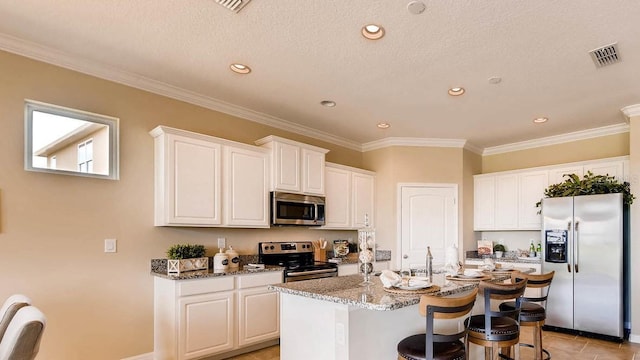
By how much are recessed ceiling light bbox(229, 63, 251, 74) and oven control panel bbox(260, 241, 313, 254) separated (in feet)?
6.73

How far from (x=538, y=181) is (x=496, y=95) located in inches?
84.9

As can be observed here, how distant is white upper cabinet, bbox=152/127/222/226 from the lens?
11.4 feet

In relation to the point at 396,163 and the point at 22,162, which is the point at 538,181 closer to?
the point at 396,163

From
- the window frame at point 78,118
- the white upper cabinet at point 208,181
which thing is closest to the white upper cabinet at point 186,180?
the white upper cabinet at point 208,181

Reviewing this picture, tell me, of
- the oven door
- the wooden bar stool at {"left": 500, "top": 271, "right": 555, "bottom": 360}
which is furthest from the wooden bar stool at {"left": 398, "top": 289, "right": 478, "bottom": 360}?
the oven door

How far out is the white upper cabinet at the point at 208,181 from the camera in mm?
3482

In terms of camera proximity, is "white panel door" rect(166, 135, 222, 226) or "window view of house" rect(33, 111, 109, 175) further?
"white panel door" rect(166, 135, 222, 226)

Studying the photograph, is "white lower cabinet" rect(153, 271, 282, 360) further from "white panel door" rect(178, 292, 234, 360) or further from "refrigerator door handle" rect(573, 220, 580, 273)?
"refrigerator door handle" rect(573, 220, 580, 273)

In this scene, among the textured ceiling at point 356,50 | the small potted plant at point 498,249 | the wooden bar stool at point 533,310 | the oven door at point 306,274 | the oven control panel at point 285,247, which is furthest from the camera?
the small potted plant at point 498,249

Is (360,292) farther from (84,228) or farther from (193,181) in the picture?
(84,228)

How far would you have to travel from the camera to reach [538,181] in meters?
5.35

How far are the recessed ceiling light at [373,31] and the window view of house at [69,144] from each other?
2400 mm

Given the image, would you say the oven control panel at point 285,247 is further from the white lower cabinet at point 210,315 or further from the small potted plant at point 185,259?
the small potted plant at point 185,259

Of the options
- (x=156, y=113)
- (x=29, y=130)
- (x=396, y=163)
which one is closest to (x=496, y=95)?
(x=396, y=163)
